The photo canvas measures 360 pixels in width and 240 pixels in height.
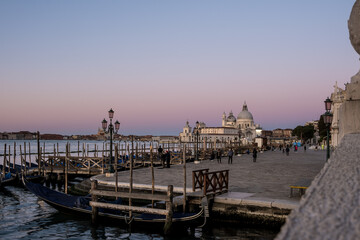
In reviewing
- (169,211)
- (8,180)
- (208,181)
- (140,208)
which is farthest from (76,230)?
(8,180)

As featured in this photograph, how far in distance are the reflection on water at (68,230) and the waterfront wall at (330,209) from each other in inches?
312

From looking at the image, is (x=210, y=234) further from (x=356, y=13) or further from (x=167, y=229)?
(x=356, y=13)

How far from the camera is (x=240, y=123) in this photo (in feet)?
500

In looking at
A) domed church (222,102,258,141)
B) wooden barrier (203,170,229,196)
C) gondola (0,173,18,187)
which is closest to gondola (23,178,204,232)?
wooden barrier (203,170,229,196)

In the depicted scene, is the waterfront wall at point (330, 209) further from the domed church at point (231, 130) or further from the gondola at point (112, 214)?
the domed church at point (231, 130)

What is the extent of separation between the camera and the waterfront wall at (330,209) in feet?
3.99

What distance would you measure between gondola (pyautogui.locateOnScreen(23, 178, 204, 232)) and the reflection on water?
0.25 meters

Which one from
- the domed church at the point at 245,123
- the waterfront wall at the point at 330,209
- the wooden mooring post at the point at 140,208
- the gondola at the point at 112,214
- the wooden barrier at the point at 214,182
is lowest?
the gondola at the point at 112,214

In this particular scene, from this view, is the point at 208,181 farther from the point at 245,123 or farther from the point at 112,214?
the point at 245,123

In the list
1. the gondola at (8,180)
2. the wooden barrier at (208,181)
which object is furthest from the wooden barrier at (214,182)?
the gondola at (8,180)

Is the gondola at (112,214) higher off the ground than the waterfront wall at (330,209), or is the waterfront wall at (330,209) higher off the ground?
the waterfront wall at (330,209)

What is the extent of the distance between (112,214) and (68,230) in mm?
1313

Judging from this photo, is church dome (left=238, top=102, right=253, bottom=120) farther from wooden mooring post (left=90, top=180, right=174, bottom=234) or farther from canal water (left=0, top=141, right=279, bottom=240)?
wooden mooring post (left=90, top=180, right=174, bottom=234)

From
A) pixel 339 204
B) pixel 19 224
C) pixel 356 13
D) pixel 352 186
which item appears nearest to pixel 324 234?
pixel 339 204
